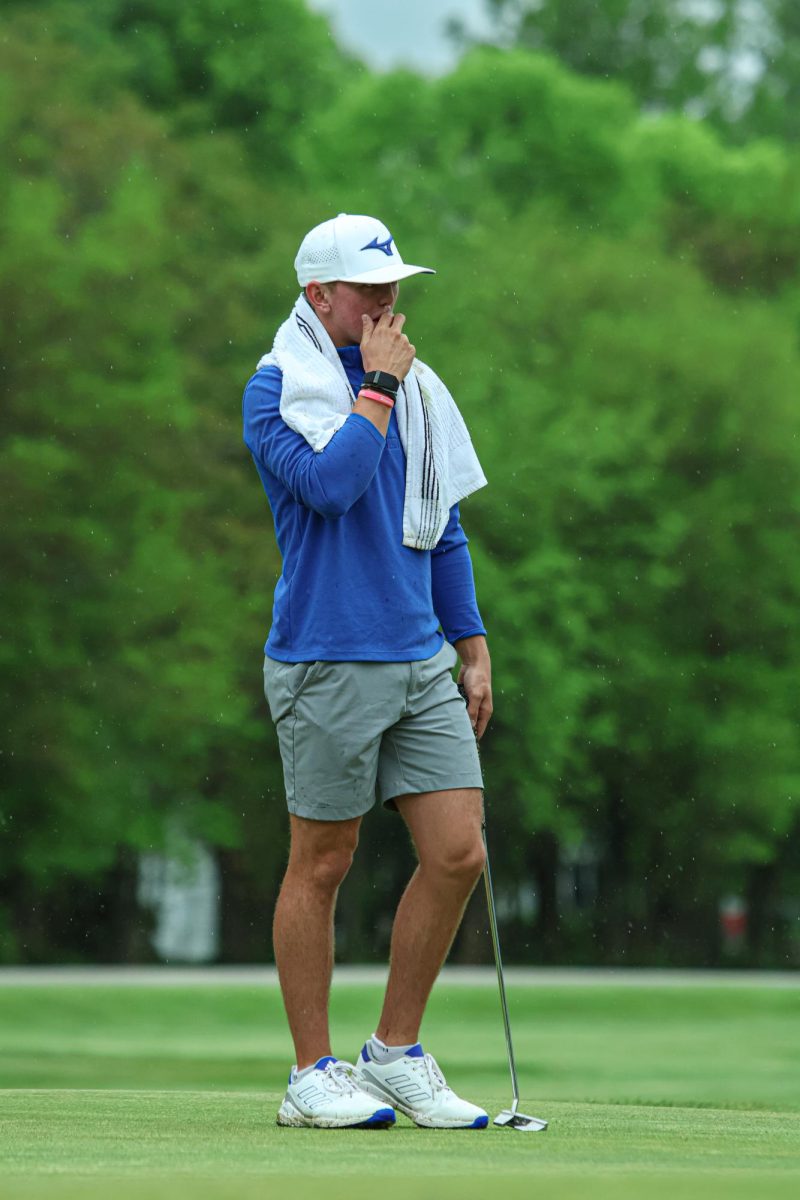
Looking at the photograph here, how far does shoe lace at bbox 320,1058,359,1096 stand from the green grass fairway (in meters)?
0.14

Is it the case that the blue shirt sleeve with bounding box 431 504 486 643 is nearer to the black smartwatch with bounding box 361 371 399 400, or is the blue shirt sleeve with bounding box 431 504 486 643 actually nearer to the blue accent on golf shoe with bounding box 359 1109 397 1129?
the black smartwatch with bounding box 361 371 399 400

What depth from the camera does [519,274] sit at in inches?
1249

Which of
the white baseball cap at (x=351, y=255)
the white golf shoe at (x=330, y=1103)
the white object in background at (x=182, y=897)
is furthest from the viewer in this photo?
the white object in background at (x=182, y=897)

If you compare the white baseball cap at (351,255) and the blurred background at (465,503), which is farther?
the blurred background at (465,503)

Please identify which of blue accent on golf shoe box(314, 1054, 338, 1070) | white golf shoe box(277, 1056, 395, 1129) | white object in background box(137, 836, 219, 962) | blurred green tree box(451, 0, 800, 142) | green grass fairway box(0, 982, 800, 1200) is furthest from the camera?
blurred green tree box(451, 0, 800, 142)

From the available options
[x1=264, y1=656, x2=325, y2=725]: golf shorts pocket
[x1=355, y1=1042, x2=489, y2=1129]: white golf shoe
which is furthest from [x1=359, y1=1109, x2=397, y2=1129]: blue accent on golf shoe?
[x1=264, y1=656, x2=325, y2=725]: golf shorts pocket

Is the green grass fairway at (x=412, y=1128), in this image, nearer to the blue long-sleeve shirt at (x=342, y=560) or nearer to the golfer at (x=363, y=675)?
the golfer at (x=363, y=675)

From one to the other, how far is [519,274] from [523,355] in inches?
47.1

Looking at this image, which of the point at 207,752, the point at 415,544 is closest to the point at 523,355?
the point at 207,752

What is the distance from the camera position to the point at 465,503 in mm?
28656

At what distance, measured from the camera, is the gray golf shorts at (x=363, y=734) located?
5078 millimetres

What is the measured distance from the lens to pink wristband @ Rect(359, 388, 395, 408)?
16.5ft

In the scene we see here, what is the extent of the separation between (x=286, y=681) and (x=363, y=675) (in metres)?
0.19

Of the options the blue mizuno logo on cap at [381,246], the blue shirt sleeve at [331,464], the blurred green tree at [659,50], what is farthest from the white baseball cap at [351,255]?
the blurred green tree at [659,50]
